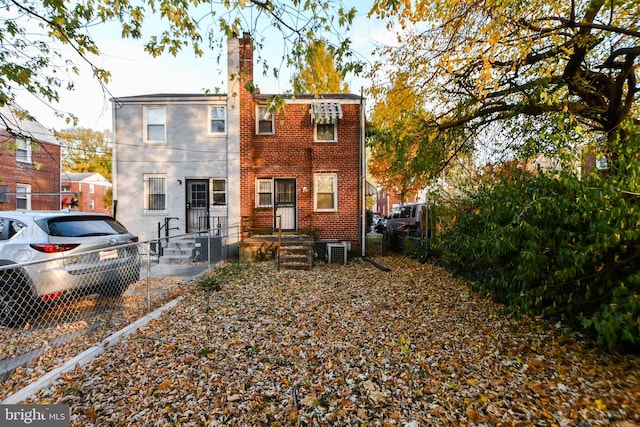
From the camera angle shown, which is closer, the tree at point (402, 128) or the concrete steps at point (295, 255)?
the tree at point (402, 128)

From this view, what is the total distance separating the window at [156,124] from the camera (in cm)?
1107

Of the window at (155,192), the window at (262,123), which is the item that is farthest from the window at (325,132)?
the window at (155,192)

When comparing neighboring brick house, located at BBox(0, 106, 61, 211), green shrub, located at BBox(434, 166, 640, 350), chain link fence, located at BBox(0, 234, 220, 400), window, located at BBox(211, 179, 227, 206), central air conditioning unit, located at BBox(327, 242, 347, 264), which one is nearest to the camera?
green shrub, located at BBox(434, 166, 640, 350)

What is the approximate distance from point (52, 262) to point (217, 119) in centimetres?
794

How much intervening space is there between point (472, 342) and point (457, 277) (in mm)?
3699

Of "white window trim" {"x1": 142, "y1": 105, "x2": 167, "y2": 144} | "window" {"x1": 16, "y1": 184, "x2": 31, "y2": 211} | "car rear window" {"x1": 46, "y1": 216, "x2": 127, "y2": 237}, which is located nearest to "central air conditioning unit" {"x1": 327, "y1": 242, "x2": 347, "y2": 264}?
"car rear window" {"x1": 46, "y1": 216, "x2": 127, "y2": 237}

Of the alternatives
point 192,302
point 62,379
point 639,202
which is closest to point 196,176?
point 192,302

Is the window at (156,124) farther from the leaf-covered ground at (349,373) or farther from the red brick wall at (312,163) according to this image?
the leaf-covered ground at (349,373)

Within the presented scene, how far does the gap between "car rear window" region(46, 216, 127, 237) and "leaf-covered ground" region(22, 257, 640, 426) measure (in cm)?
178

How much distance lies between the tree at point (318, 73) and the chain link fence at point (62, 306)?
3.43m

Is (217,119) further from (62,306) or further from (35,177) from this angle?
(35,177)

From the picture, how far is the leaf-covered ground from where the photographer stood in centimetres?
249

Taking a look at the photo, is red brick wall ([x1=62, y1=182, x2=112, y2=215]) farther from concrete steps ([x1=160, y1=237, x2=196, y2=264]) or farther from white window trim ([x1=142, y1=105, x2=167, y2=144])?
concrete steps ([x1=160, y1=237, x2=196, y2=264])

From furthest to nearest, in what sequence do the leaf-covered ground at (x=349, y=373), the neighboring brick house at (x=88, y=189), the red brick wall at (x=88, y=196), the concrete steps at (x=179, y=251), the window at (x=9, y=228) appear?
the red brick wall at (x=88, y=196) → the neighboring brick house at (x=88, y=189) → the concrete steps at (x=179, y=251) → the window at (x=9, y=228) → the leaf-covered ground at (x=349, y=373)
